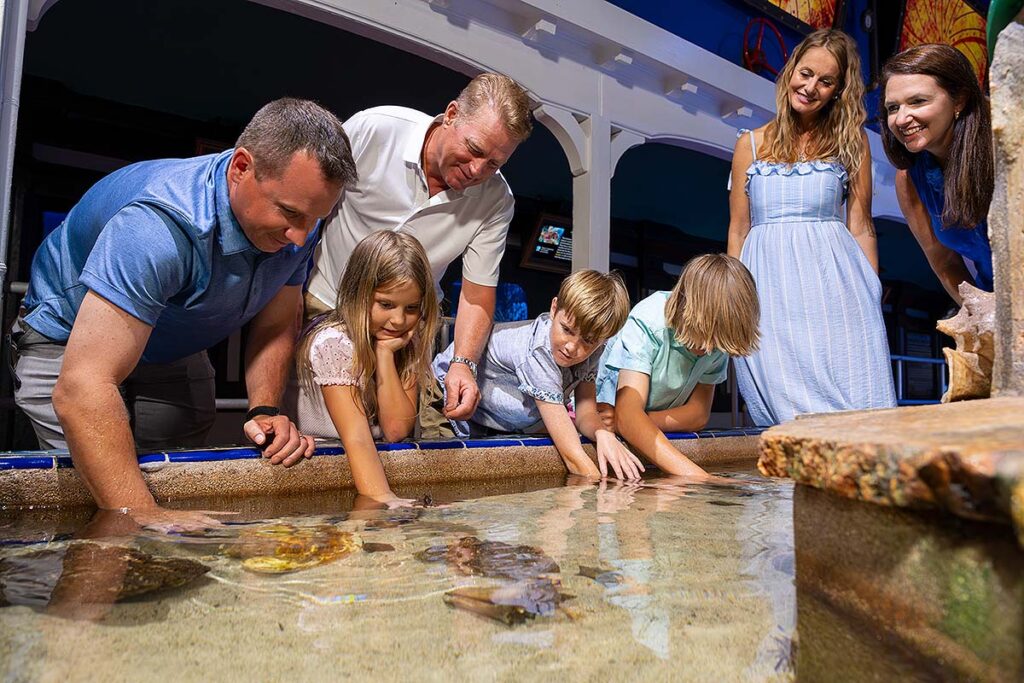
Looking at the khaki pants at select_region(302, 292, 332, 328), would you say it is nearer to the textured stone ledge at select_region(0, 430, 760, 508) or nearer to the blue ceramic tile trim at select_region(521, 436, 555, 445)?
the textured stone ledge at select_region(0, 430, 760, 508)

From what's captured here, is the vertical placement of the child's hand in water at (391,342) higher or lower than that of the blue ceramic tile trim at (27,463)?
higher

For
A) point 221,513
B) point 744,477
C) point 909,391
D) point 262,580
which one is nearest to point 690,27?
point 744,477

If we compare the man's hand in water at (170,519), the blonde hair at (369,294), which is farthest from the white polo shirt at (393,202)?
the man's hand in water at (170,519)

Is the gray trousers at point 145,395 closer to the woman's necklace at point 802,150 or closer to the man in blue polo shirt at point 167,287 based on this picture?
the man in blue polo shirt at point 167,287

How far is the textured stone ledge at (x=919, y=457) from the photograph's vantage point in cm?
55

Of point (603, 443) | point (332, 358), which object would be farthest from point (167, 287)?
point (603, 443)

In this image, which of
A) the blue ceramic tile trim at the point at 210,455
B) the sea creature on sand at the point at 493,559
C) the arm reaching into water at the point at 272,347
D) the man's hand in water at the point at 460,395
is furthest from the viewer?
the man's hand in water at the point at 460,395

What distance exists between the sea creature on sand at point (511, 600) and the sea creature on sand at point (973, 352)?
0.85 meters

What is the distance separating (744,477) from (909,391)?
11.4 m

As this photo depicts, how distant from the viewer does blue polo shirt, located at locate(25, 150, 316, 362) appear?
154 cm

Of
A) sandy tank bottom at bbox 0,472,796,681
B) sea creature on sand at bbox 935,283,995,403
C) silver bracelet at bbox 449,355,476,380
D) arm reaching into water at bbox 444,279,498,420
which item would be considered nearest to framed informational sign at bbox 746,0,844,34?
arm reaching into water at bbox 444,279,498,420

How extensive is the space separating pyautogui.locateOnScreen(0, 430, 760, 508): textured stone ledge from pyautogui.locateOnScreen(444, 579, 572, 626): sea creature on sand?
1.13m

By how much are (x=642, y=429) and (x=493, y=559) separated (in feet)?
4.83

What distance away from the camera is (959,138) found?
1.98 meters
